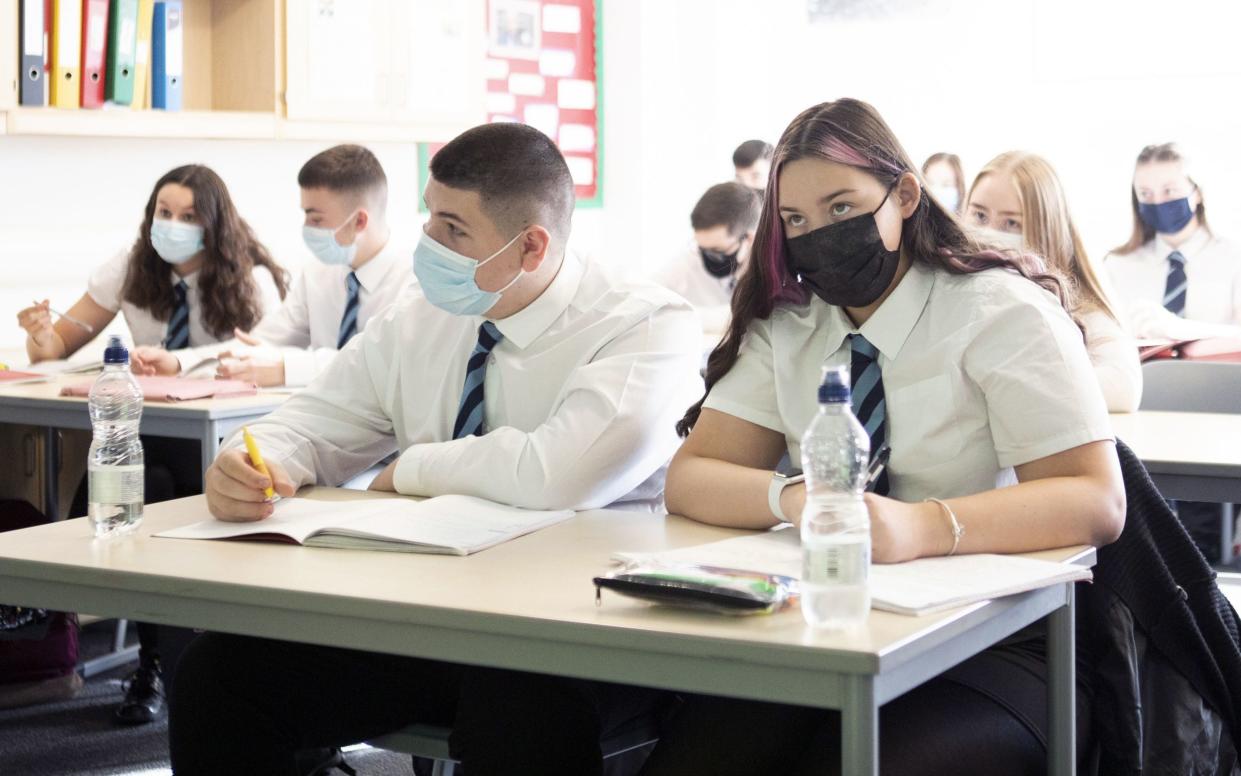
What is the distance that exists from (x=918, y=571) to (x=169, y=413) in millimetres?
2019

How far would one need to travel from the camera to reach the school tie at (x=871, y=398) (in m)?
1.84

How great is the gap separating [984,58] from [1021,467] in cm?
519

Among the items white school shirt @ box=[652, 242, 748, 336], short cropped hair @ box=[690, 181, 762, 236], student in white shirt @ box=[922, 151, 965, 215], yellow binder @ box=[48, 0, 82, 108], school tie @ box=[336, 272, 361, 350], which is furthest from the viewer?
student in white shirt @ box=[922, 151, 965, 215]

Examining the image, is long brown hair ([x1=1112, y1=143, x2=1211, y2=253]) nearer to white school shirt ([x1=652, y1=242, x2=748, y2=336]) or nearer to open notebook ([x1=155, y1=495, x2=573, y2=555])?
white school shirt ([x1=652, y1=242, x2=748, y2=336])

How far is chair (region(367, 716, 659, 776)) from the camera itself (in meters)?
1.71

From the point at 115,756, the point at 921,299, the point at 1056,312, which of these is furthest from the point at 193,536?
the point at 115,756

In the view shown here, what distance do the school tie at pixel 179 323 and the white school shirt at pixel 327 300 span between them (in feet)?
0.60

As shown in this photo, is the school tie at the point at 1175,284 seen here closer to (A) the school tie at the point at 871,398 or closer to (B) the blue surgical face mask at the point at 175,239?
(B) the blue surgical face mask at the point at 175,239

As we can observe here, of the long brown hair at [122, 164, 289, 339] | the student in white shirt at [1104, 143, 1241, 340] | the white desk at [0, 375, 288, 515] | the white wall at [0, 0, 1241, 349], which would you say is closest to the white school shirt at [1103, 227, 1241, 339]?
the student in white shirt at [1104, 143, 1241, 340]

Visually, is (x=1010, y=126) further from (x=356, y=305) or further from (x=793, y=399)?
(x=793, y=399)

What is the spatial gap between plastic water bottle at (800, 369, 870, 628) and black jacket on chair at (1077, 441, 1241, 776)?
414 mm

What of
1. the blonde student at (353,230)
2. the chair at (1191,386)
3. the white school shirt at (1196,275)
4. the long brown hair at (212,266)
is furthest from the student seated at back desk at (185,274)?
the white school shirt at (1196,275)

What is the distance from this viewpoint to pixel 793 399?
193 centimetres

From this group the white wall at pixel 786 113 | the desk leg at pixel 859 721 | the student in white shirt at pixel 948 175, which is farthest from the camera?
the student in white shirt at pixel 948 175
